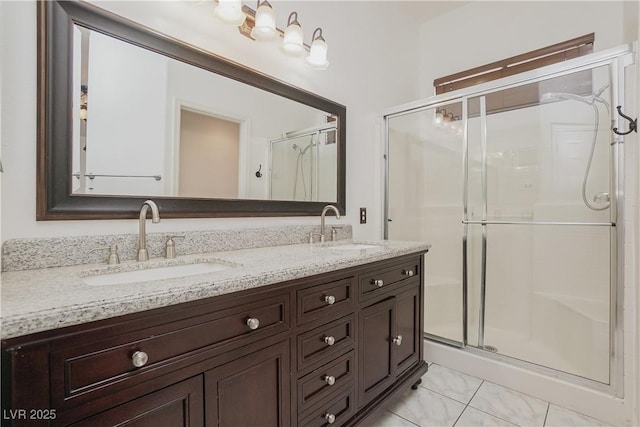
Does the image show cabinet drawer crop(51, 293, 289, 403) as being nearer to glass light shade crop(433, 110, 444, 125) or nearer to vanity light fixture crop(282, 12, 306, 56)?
vanity light fixture crop(282, 12, 306, 56)

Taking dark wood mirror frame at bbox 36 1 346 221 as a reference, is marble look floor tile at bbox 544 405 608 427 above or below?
below

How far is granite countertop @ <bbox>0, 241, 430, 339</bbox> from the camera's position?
0.55 metres

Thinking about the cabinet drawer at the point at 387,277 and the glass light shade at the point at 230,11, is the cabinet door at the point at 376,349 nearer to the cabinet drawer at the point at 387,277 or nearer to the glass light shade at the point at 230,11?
the cabinet drawer at the point at 387,277

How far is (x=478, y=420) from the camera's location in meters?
1.52

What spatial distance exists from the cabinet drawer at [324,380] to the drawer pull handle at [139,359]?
56cm

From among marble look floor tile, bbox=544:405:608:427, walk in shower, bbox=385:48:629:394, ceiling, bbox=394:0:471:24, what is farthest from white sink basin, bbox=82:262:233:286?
ceiling, bbox=394:0:471:24

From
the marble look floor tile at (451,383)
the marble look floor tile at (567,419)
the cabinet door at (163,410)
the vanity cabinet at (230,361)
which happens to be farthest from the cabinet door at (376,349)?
the marble look floor tile at (567,419)

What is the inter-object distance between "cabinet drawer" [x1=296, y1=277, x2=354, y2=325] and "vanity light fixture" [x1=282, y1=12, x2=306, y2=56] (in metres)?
1.28

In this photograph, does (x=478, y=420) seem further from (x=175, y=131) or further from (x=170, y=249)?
(x=175, y=131)

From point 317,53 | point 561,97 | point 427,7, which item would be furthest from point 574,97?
point 317,53

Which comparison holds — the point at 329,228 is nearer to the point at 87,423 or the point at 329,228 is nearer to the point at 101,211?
the point at 101,211

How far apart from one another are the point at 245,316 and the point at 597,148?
7.53 feet

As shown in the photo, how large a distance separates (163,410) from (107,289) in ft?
1.05

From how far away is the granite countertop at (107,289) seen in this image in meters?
0.55
